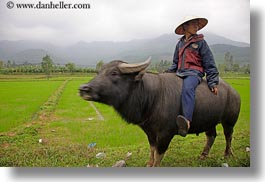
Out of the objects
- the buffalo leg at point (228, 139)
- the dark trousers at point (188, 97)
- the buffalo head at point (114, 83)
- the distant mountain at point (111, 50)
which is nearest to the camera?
the buffalo head at point (114, 83)

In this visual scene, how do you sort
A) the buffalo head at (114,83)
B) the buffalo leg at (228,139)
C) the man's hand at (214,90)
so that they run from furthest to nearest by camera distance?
1. the buffalo leg at (228,139)
2. the man's hand at (214,90)
3. the buffalo head at (114,83)

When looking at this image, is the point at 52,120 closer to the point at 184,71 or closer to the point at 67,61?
the point at 67,61

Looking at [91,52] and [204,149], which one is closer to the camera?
[91,52]

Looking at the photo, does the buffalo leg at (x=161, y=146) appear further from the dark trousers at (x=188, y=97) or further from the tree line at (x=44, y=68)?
the tree line at (x=44, y=68)

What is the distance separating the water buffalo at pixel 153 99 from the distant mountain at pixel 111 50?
28 cm

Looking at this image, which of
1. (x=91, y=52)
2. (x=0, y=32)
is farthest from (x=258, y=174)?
(x=0, y=32)

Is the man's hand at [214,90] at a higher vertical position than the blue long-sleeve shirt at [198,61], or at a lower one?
lower

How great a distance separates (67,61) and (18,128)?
0.70m

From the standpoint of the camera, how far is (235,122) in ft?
10.2

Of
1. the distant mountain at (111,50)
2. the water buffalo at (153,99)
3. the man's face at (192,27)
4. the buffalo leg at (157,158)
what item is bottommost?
the buffalo leg at (157,158)

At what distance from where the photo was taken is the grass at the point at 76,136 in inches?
120

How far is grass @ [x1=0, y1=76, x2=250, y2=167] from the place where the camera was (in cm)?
306

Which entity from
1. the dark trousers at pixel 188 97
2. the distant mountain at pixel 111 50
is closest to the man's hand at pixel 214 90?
the dark trousers at pixel 188 97

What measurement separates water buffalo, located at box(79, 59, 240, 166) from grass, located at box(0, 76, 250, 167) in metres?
0.19
